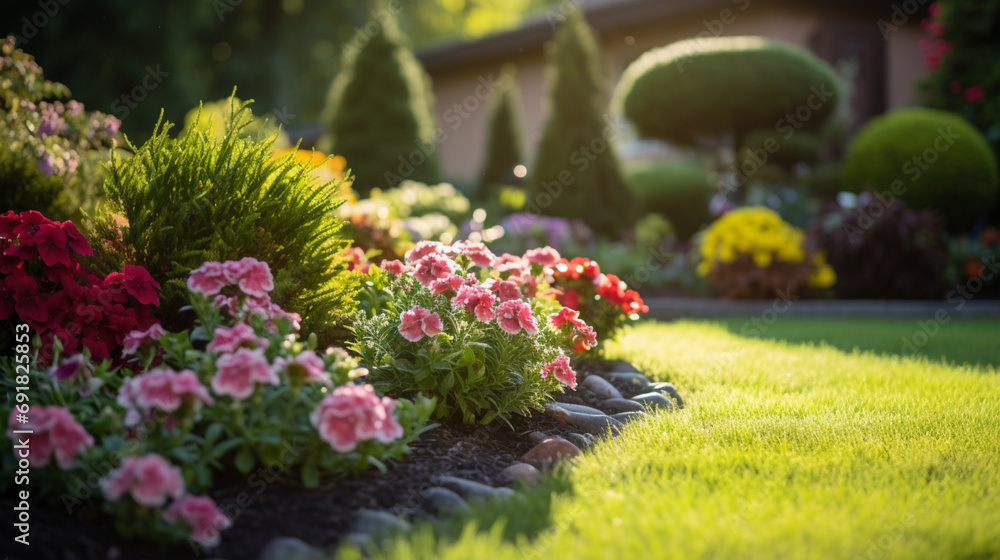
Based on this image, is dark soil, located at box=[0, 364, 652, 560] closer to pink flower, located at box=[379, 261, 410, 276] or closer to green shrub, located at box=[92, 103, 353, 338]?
pink flower, located at box=[379, 261, 410, 276]

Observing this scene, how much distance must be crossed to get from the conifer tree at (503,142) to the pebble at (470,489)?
11.6 metres

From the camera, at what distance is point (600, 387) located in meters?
3.95

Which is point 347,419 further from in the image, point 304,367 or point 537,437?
point 537,437

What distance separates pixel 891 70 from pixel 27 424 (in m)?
15.9

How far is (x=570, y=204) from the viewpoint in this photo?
931 centimetres

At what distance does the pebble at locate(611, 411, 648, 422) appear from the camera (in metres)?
3.49

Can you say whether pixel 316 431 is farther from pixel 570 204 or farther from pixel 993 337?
pixel 570 204

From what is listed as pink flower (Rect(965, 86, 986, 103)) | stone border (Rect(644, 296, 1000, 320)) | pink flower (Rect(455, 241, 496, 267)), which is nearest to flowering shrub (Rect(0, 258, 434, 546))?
pink flower (Rect(455, 241, 496, 267))

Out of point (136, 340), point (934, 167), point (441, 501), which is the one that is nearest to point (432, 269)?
point (441, 501)

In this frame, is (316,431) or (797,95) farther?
(797,95)

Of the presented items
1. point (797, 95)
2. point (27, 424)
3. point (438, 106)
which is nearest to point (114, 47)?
point (438, 106)

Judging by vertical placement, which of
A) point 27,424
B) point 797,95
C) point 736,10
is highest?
point 736,10

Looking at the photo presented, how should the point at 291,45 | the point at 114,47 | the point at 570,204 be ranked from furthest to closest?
1. the point at 291,45
2. the point at 114,47
3. the point at 570,204

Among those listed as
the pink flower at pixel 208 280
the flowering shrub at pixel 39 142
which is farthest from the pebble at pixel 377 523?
the flowering shrub at pixel 39 142
